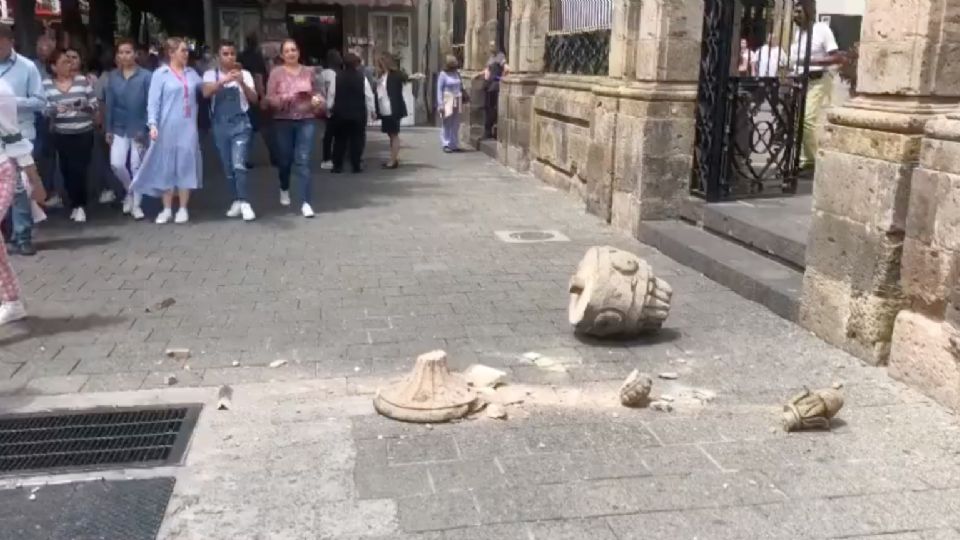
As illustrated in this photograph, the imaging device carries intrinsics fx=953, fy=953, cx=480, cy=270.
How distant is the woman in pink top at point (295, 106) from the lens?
31.6ft

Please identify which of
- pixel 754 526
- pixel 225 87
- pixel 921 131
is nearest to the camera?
pixel 754 526

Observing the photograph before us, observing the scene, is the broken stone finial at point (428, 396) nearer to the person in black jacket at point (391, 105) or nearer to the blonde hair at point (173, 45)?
the blonde hair at point (173, 45)

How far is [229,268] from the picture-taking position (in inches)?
301

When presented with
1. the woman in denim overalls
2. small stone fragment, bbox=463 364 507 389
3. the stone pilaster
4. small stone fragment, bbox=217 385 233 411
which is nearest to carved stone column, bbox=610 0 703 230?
the woman in denim overalls

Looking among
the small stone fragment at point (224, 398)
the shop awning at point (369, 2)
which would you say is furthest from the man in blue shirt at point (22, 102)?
the shop awning at point (369, 2)

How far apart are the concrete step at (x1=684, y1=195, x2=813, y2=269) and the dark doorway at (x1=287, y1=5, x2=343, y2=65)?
1709 centimetres

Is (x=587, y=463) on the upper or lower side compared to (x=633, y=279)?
lower

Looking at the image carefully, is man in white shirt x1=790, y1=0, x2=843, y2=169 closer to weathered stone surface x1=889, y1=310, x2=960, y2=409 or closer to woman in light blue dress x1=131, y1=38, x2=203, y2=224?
weathered stone surface x1=889, y1=310, x2=960, y2=409

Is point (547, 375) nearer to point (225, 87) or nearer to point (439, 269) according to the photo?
point (439, 269)

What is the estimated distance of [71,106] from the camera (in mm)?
9250

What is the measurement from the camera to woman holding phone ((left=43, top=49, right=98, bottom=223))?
30.2 ft

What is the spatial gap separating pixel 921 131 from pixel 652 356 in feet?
6.19

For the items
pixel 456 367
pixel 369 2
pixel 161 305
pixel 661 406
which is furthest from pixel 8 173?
pixel 369 2

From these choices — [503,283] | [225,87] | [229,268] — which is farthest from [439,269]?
[225,87]
